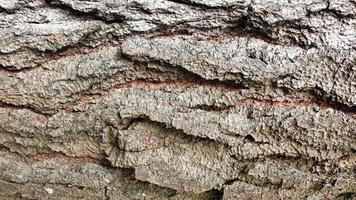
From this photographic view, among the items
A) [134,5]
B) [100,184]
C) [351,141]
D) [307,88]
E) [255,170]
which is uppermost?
[134,5]

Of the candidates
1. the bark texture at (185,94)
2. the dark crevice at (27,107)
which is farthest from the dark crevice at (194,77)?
the dark crevice at (27,107)

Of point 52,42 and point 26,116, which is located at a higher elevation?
point 52,42

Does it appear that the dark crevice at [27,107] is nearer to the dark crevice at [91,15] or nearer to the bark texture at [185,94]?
the bark texture at [185,94]

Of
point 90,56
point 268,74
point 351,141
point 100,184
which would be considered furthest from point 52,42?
point 351,141

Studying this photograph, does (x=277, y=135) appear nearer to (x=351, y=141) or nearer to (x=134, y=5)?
(x=351, y=141)

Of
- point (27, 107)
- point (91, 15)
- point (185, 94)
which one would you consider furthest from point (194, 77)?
point (27, 107)

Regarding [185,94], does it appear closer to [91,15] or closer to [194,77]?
[194,77]

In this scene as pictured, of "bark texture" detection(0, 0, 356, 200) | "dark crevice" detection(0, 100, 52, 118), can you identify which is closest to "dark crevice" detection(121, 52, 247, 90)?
"bark texture" detection(0, 0, 356, 200)

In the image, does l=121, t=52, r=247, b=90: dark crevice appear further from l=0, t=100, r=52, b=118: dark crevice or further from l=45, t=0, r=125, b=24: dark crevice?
l=0, t=100, r=52, b=118: dark crevice
